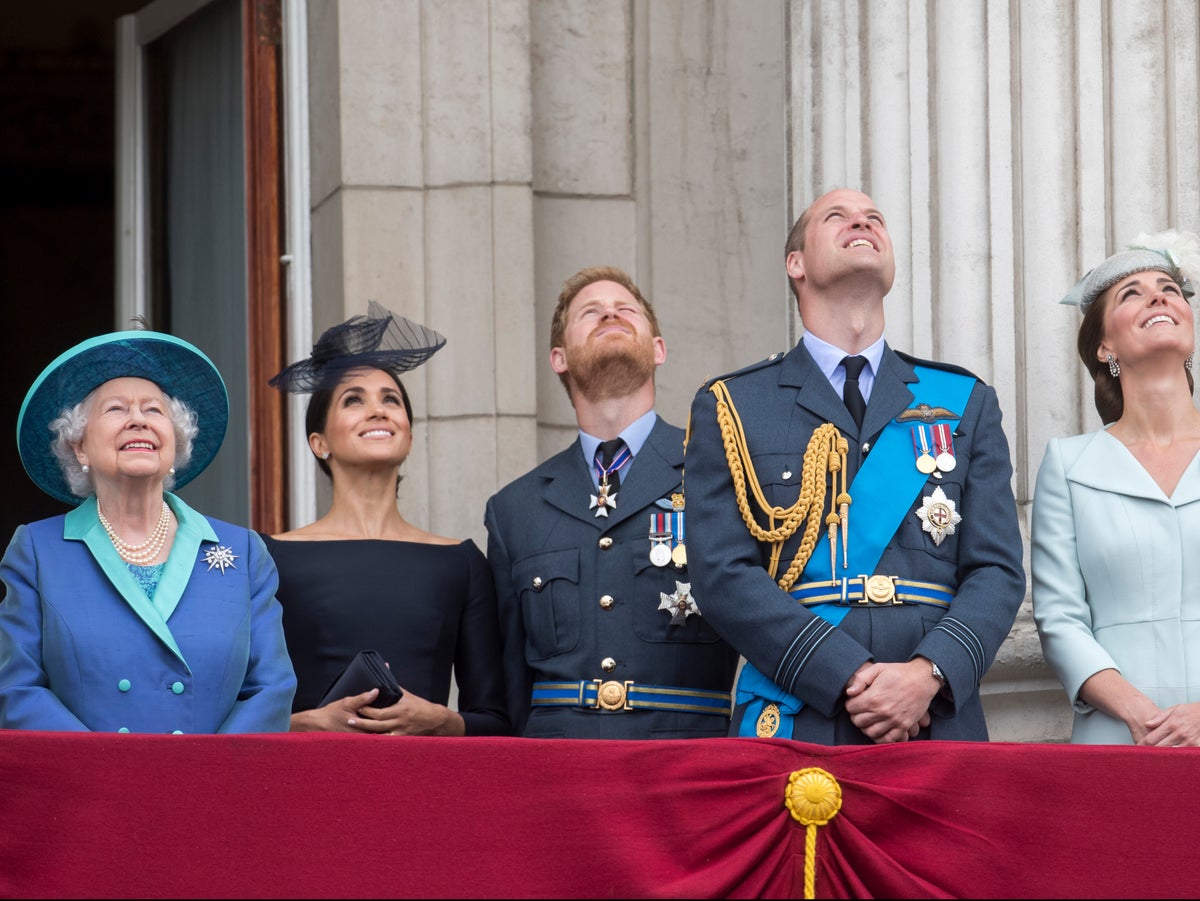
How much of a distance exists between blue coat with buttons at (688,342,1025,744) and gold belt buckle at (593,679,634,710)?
0.38 meters

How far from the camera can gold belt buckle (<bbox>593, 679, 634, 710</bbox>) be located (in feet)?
14.3

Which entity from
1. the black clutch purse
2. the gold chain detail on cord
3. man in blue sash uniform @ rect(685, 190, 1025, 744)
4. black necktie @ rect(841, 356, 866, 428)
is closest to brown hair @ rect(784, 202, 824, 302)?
man in blue sash uniform @ rect(685, 190, 1025, 744)

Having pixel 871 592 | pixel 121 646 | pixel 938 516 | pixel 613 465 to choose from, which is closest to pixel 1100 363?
pixel 938 516

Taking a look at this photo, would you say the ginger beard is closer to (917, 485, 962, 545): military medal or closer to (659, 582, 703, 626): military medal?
(659, 582, 703, 626): military medal

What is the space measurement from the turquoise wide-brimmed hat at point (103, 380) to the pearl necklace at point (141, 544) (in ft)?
0.58

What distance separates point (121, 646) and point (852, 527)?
147 centimetres

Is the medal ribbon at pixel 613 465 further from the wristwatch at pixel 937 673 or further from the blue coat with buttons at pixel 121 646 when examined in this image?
the wristwatch at pixel 937 673

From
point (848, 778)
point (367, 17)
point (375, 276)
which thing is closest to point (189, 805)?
point (848, 778)

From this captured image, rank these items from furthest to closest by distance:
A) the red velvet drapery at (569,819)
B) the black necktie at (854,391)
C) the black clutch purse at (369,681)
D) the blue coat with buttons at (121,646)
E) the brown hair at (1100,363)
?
1. the brown hair at (1100,363)
2. the black clutch purse at (369,681)
3. the black necktie at (854,391)
4. the blue coat with buttons at (121,646)
5. the red velvet drapery at (569,819)

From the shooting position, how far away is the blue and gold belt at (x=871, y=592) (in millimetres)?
3887

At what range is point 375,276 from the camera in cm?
583

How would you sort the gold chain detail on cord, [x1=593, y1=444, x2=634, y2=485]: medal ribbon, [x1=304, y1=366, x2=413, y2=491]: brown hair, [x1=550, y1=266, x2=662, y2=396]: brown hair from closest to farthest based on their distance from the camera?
the gold chain detail on cord
[x1=593, y1=444, x2=634, y2=485]: medal ribbon
[x1=304, y1=366, x2=413, y2=491]: brown hair
[x1=550, y1=266, x2=662, y2=396]: brown hair

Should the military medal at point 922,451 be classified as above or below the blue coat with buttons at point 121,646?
above

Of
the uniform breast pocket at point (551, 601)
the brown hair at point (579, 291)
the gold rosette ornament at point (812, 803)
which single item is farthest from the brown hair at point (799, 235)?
the gold rosette ornament at point (812, 803)
